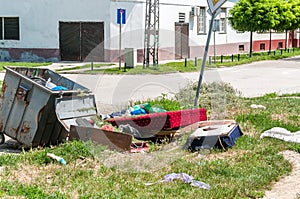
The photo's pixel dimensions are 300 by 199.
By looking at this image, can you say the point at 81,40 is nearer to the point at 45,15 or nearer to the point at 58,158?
the point at 45,15

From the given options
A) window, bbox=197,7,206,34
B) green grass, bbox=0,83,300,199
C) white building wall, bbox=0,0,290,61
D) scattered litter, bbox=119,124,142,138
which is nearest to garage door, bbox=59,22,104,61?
white building wall, bbox=0,0,290,61

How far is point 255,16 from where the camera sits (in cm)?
3588

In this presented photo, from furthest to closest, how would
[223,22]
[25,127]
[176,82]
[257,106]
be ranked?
1. [223,22]
2. [176,82]
3. [257,106]
4. [25,127]

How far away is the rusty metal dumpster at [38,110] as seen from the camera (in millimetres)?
9562

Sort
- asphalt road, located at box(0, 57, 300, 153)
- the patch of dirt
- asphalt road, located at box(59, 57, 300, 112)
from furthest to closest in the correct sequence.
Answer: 1. asphalt road, located at box(59, 57, 300, 112)
2. asphalt road, located at box(0, 57, 300, 153)
3. the patch of dirt

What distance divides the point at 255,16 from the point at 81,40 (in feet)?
36.6

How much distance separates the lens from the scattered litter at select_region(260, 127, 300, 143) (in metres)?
9.84

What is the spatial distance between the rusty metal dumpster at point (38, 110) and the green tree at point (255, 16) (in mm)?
26927

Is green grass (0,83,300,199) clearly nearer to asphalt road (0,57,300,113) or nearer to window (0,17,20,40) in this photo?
asphalt road (0,57,300,113)

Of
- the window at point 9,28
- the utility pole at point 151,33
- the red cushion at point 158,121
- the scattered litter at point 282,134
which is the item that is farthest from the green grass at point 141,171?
the window at point 9,28

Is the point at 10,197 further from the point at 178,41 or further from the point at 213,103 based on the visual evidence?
the point at 178,41

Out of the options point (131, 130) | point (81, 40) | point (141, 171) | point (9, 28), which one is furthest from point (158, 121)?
point (9, 28)

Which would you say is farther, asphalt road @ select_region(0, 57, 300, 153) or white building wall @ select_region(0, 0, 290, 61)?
white building wall @ select_region(0, 0, 290, 61)

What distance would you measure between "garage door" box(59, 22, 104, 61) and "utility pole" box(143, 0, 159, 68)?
2332 mm
